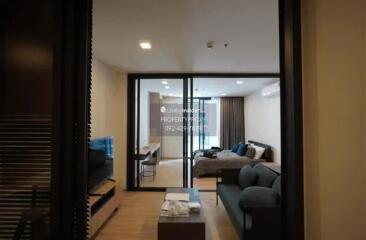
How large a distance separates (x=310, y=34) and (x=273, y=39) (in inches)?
86.9

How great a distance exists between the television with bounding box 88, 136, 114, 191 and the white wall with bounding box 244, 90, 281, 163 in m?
3.03

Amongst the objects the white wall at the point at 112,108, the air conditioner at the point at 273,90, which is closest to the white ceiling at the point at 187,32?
the white wall at the point at 112,108

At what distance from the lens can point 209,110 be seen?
29.3 ft

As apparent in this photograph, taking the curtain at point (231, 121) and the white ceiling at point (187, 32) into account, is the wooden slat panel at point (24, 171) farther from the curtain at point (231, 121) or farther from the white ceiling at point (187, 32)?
the curtain at point (231, 121)

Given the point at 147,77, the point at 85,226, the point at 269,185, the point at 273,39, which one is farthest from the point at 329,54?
the point at 147,77

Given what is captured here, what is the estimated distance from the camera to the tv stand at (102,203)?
122 inches

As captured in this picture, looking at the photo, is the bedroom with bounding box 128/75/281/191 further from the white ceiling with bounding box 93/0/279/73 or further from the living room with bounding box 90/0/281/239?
the white ceiling with bounding box 93/0/279/73

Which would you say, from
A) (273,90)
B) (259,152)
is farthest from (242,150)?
(273,90)

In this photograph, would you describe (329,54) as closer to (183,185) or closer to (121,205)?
(121,205)

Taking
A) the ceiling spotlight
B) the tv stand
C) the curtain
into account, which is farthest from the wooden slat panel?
the curtain

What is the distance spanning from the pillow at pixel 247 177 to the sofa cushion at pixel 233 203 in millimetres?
117

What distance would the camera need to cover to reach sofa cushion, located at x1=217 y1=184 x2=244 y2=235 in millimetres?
2674

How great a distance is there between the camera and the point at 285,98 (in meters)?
1.15

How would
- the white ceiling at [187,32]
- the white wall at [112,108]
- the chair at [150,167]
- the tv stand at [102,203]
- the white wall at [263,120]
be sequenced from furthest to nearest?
the white wall at [263,120] < the chair at [150,167] < the white wall at [112,108] < the tv stand at [102,203] < the white ceiling at [187,32]
